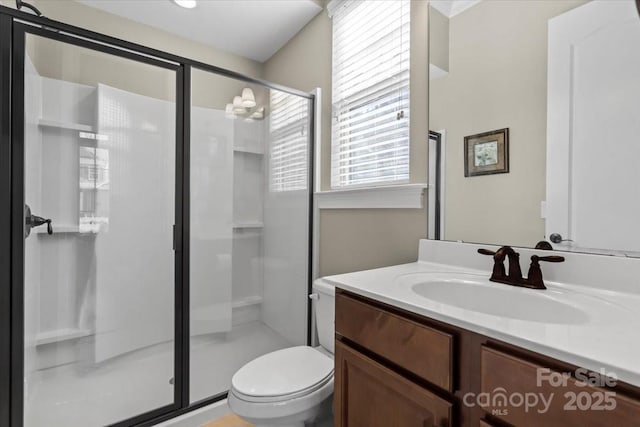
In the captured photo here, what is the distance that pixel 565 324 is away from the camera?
75cm

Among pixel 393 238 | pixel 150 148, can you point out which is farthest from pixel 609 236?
pixel 150 148

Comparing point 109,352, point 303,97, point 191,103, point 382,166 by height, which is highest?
point 303,97

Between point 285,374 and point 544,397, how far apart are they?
37.9 inches

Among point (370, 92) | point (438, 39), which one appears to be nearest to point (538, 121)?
point (438, 39)

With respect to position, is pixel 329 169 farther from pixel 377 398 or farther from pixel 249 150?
pixel 377 398

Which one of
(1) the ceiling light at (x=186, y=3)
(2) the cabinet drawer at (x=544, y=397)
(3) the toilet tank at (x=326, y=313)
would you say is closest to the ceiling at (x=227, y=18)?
(1) the ceiling light at (x=186, y=3)

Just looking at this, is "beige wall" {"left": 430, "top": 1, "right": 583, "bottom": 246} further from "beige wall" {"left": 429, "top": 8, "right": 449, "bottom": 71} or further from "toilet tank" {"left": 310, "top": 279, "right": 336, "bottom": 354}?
"toilet tank" {"left": 310, "top": 279, "right": 336, "bottom": 354}

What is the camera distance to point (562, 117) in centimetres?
96

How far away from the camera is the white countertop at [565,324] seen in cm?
48

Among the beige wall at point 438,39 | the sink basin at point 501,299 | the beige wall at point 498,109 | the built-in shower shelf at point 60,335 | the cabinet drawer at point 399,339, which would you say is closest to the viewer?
the cabinet drawer at point 399,339

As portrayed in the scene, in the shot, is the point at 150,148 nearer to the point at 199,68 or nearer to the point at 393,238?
the point at 199,68

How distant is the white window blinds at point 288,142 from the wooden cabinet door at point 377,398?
1.18 metres

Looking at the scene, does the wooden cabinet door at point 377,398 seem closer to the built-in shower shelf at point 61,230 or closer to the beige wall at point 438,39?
the beige wall at point 438,39

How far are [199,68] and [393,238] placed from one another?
1.32 m
